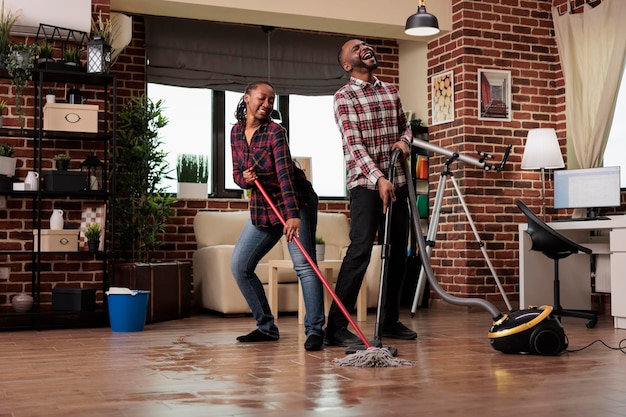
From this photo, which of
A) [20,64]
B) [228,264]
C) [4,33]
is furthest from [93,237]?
[4,33]

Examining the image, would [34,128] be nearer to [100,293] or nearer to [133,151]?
[133,151]

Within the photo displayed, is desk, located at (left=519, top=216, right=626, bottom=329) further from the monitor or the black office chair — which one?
the black office chair

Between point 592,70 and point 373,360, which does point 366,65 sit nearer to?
point 373,360

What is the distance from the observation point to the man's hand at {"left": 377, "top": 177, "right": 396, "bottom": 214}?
3.91m

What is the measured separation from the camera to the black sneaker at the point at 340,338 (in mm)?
4071

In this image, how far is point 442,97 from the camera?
7.14m

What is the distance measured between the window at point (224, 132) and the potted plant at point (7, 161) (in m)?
1.71

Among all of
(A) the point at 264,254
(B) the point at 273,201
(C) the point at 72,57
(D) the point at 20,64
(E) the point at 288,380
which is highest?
(C) the point at 72,57

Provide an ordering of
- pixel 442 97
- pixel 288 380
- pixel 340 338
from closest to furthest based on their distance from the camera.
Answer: pixel 288 380 < pixel 340 338 < pixel 442 97

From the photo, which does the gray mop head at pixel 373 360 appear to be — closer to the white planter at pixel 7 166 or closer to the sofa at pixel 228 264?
the sofa at pixel 228 264

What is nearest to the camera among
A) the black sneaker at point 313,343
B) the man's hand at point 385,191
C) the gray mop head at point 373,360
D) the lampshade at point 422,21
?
the gray mop head at point 373,360

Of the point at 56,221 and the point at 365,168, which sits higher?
the point at 365,168

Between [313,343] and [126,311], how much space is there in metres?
→ 1.66

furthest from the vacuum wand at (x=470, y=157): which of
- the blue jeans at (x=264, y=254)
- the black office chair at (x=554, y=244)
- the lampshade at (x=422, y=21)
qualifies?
the blue jeans at (x=264, y=254)
